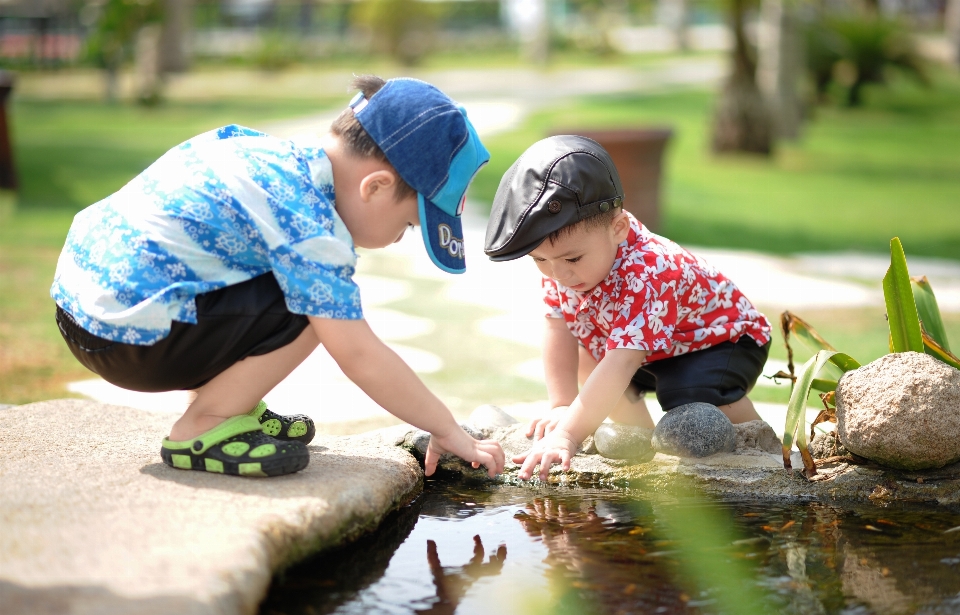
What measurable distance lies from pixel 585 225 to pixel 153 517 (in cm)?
118

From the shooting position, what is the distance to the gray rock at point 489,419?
274 cm

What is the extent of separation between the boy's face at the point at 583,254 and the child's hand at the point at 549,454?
38 cm

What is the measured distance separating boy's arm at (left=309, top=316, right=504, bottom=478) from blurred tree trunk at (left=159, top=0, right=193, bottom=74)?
21611 millimetres

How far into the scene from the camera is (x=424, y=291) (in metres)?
5.24

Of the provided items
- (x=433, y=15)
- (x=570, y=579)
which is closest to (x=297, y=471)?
(x=570, y=579)

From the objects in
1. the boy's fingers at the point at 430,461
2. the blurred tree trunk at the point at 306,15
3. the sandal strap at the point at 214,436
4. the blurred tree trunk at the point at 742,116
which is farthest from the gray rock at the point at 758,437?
the blurred tree trunk at the point at 306,15

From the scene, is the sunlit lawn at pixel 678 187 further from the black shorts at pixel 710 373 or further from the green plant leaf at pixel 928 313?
the green plant leaf at pixel 928 313

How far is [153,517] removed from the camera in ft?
6.02

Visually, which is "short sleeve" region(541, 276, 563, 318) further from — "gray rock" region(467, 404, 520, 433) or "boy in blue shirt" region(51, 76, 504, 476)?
"boy in blue shirt" region(51, 76, 504, 476)

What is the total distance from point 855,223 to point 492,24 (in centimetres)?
3321

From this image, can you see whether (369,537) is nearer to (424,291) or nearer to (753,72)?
(424,291)

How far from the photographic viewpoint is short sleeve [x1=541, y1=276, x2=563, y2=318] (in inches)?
107

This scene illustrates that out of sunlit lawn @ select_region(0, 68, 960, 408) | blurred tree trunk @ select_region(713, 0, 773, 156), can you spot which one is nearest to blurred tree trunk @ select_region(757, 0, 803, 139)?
blurred tree trunk @ select_region(713, 0, 773, 156)

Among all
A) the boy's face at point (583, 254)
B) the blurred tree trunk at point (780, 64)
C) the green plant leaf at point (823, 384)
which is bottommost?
the green plant leaf at point (823, 384)
